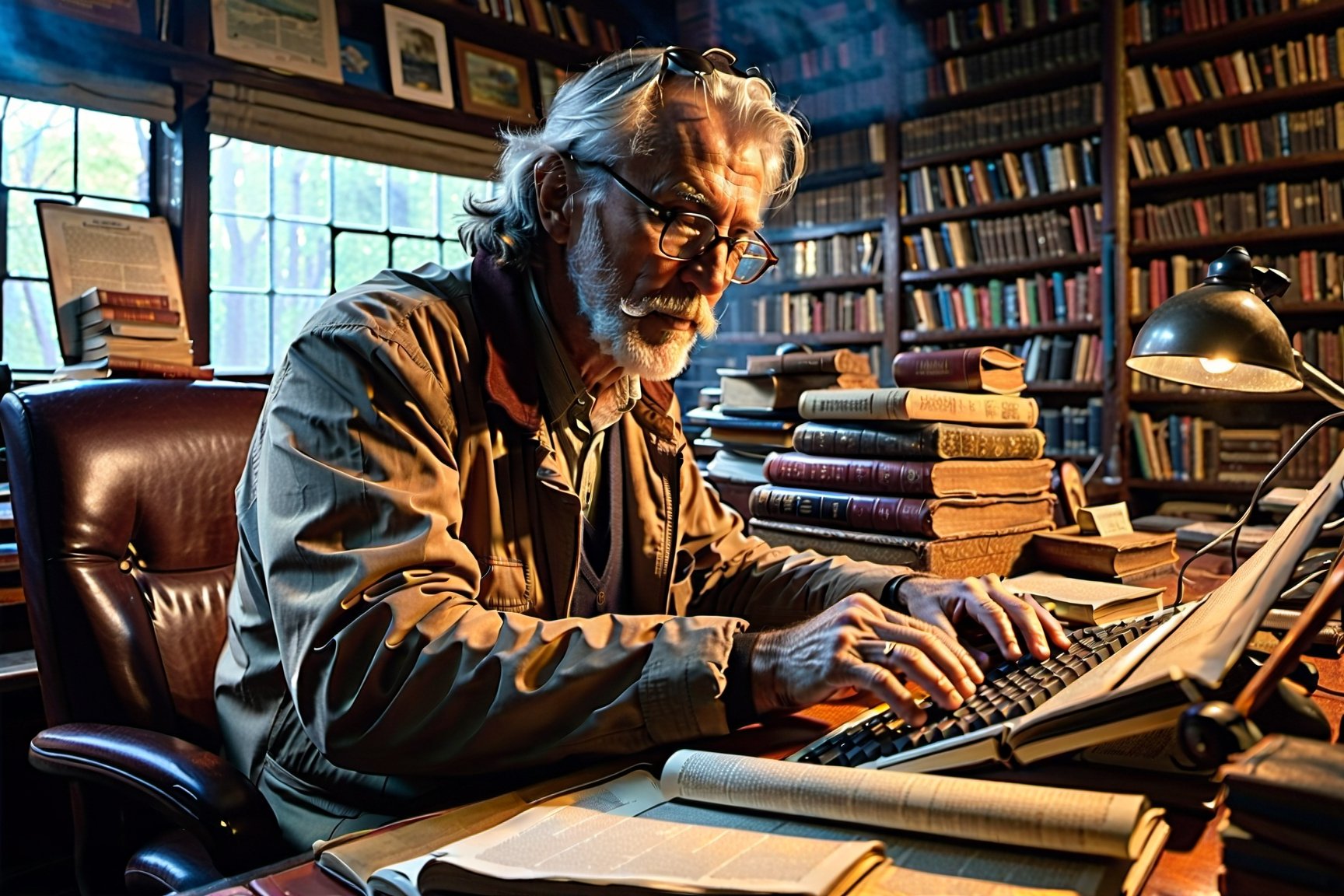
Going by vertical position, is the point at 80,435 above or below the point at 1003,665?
above

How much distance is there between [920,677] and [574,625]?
298 mm

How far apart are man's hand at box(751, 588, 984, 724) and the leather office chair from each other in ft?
1.64

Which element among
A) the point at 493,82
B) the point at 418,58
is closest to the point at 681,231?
the point at 418,58

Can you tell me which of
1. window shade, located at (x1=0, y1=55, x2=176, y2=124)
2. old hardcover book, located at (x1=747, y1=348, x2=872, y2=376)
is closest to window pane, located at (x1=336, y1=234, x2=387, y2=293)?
window shade, located at (x1=0, y1=55, x2=176, y2=124)

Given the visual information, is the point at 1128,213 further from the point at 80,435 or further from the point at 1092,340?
the point at 80,435

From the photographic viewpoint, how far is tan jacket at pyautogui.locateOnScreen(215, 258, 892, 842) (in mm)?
816

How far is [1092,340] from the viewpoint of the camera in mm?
4141

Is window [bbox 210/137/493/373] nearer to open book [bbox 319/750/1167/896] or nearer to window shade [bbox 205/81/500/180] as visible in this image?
window shade [bbox 205/81/500/180]

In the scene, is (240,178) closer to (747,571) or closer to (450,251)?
(450,251)

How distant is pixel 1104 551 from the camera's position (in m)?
1.47

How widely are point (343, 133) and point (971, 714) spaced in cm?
381

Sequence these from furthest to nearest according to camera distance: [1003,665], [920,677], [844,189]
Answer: [844,189] → [1003,665] → [920,677]

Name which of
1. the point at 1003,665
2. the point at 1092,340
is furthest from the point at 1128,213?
the point at 1003,665

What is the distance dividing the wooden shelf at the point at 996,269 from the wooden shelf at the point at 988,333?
0.25m
